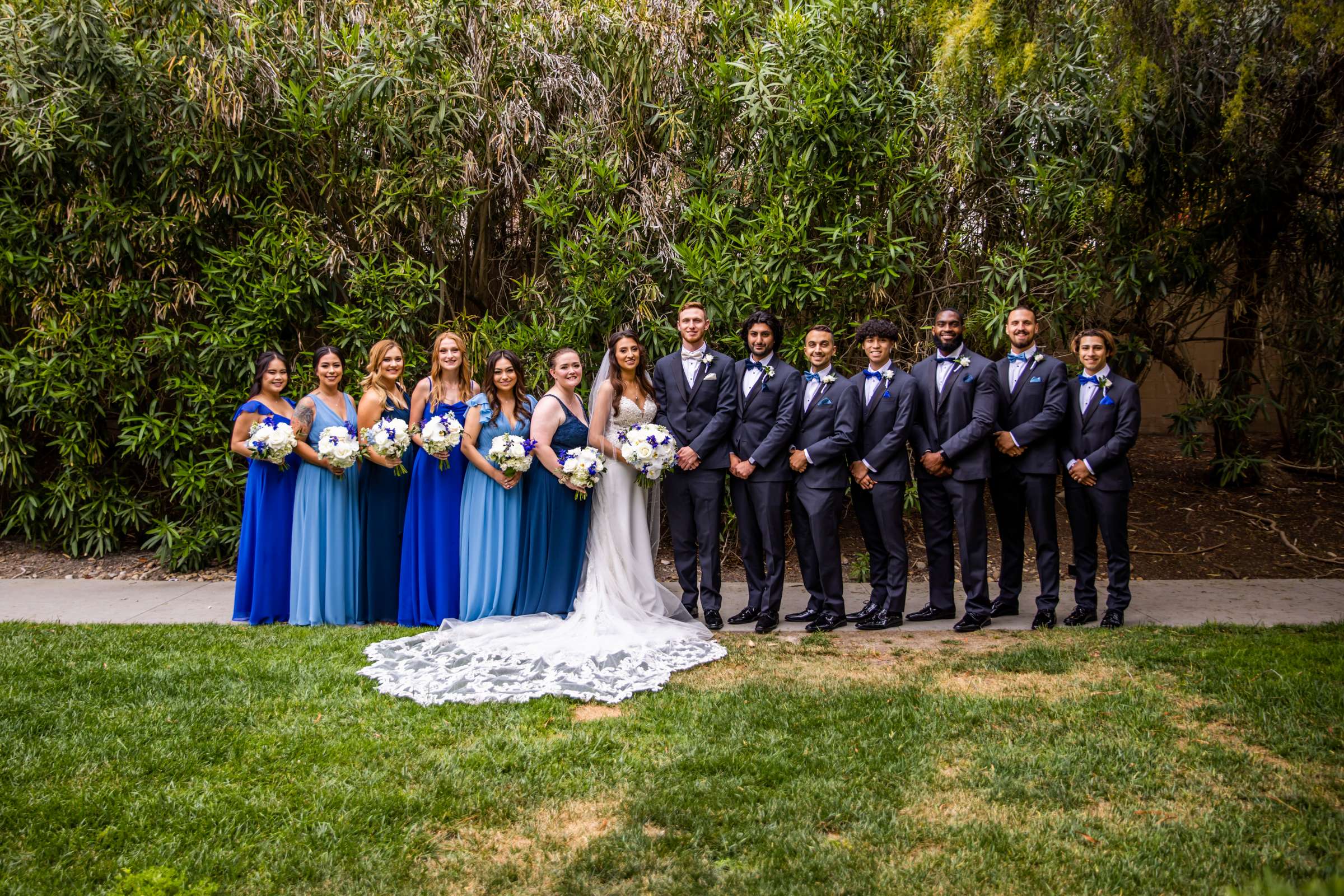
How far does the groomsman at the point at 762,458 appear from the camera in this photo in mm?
5762

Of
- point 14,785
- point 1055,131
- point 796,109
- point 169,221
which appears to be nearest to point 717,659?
point 14,785

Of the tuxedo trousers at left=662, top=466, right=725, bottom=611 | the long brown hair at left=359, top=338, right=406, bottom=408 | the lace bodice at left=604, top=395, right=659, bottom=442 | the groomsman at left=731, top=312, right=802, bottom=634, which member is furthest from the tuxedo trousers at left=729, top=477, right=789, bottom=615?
the long brown hair at left=359, top=338, right=406, bottom=408

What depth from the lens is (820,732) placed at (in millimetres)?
3893

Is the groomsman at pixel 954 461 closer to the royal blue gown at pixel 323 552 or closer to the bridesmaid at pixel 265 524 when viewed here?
the royal blue gown at pixel 323 552

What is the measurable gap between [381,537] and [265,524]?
2.38 ft

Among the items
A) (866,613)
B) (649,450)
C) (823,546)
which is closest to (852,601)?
(866,613)

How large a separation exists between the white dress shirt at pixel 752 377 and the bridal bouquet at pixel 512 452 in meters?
1.38

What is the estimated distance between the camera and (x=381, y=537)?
20.3 ft

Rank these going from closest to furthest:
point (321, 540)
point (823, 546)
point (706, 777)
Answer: point (706, 777)
point (823, 546)
point (321, 540)

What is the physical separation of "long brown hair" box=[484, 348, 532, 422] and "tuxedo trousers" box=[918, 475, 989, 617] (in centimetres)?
258

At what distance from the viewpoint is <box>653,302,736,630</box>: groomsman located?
582 centimetres

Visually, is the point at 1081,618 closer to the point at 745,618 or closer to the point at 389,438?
the point at 745,618

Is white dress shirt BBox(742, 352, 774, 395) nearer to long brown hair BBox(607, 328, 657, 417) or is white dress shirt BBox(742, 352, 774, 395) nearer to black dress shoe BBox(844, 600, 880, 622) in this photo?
long brown hair BBox(607, 328, 657, 417)

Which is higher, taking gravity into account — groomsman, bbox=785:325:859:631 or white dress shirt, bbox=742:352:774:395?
white dress shirt, bbox=742:352:774:395
